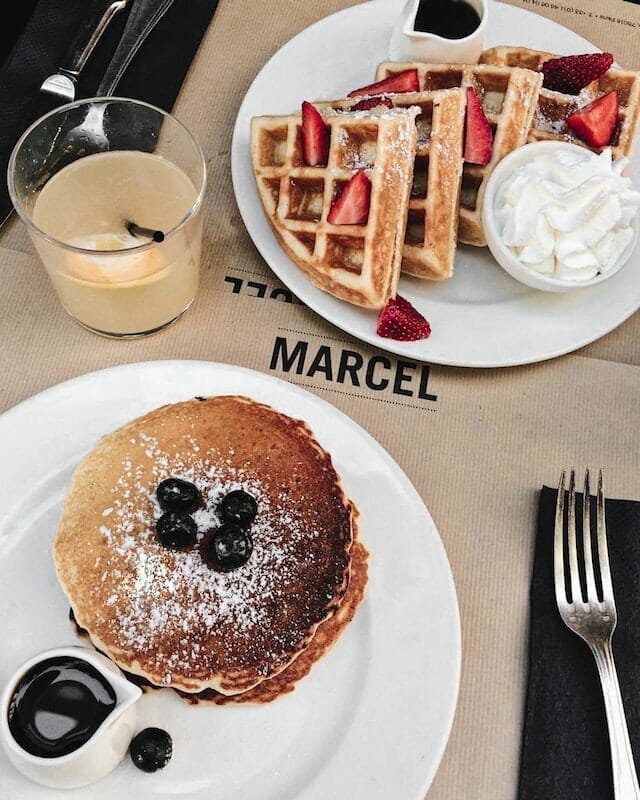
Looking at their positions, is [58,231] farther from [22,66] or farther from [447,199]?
[447,199]

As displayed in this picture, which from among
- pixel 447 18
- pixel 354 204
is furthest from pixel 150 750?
pixel 447 18

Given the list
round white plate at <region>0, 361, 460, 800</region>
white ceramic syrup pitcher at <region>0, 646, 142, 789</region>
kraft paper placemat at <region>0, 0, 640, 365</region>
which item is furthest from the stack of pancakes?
white ceramic syrup pitcher at <region>0, 646, 142, 789</region>

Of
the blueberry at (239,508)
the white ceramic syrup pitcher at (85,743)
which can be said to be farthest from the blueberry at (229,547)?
the white ceramic syrup pitcher at (85,743)

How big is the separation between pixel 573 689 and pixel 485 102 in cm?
118

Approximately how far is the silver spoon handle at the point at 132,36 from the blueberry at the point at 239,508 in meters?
1.01

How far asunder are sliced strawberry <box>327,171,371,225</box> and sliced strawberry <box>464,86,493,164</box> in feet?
0.83

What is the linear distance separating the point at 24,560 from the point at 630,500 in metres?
1.07

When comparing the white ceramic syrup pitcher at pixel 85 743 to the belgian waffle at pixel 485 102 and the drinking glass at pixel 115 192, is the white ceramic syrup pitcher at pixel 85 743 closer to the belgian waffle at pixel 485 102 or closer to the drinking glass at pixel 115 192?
the drinking glass at pixel 115 192

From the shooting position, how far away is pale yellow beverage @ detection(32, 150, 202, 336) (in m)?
1.48

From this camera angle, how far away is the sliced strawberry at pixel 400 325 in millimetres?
1556

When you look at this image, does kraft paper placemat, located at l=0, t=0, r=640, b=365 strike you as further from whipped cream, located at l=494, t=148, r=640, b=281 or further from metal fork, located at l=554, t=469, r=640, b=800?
metal fork, located at l=554, t=469, r=640, b=800

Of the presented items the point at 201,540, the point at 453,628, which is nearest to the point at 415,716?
the point at 453,628

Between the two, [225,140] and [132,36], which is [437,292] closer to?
[225,140]

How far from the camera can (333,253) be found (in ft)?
5.25
